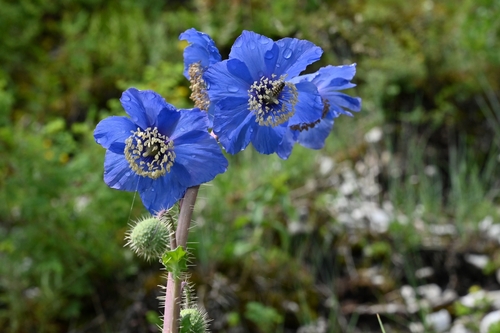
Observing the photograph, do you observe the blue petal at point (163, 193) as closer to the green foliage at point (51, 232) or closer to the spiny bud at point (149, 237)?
the spiny bud at point (149, 237)

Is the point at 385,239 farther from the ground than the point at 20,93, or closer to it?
closer to it

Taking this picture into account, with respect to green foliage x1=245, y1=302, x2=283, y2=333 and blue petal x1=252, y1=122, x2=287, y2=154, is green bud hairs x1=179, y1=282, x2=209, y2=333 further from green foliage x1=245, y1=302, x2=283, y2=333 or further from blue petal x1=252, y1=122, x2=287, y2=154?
green foliage x1=245, y1=302, x2=283, y2=333

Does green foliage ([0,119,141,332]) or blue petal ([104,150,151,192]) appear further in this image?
green foliage ([0,119,141,332])

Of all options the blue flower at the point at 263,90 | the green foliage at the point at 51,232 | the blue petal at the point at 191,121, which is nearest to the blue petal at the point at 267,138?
the blue flower at the point at 263,90

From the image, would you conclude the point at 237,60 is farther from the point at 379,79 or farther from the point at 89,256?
the point at 379,79

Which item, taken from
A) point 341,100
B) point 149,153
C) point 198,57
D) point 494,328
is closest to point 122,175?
point 149,153

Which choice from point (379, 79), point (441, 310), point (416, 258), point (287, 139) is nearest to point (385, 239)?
point (416, 258)

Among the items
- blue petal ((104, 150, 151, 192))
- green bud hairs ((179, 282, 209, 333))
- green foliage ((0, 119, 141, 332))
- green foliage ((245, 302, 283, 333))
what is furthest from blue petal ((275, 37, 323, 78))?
green foliage ((0, 119, 141, 332))
